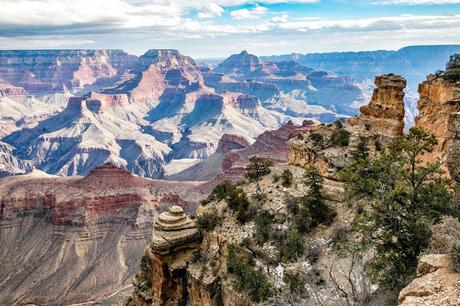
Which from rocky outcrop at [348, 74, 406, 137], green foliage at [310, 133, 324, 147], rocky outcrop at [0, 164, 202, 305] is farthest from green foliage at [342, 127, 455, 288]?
rocky outcrop at [0, 164, 202, 305]

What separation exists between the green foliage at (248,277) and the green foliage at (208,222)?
3737 millimetres

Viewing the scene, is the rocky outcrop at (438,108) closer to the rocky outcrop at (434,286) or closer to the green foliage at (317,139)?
the green foliage at (317,139)

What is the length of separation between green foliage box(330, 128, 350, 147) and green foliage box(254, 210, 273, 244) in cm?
689

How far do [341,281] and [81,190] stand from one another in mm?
77147

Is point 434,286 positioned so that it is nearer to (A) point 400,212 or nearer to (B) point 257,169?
(A) point 400,212

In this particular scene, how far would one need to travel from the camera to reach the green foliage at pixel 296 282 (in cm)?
1840

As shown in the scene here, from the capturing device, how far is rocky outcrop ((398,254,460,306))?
10.9 metres

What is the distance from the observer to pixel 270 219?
932 inches

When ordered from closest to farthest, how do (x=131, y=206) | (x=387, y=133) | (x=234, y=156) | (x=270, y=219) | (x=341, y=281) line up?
(x=341, y=281) < (x=270, y=219) < (x=387, y=133) < (x=131, y=206) < (x=234, y=156)

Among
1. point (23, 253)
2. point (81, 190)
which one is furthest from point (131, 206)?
point (23, 253)

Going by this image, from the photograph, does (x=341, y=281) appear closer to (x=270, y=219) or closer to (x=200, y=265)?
(x=270, y=219)

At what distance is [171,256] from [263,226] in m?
6.16

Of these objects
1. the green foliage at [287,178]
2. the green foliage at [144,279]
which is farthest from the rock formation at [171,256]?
the green foliage at [287,178]

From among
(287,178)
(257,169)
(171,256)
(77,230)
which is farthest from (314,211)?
(77,230)
